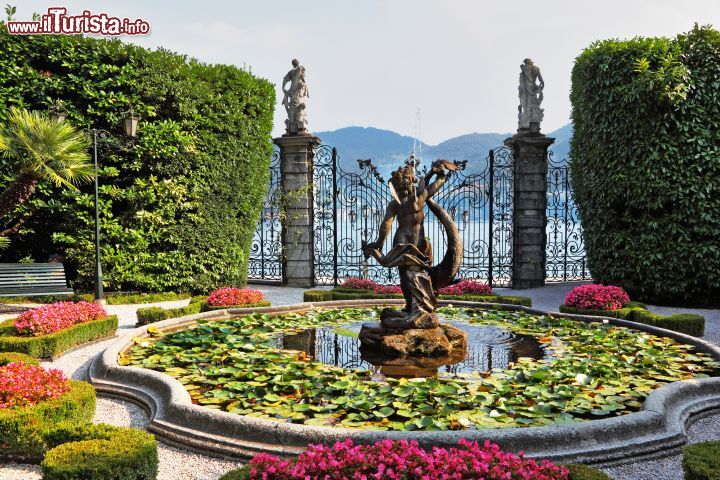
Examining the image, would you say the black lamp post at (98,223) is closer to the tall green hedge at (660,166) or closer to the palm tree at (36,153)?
the palm tree at (36,153)

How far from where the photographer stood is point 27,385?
5367 millimetres

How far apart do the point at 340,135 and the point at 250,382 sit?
79.3 metres

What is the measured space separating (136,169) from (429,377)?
32.0 feet

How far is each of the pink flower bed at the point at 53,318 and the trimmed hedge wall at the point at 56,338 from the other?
16cm

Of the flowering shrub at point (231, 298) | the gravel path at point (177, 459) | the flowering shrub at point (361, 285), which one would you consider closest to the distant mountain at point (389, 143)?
the flowering shrub at point (361, 285)

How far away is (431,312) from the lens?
7.52 m

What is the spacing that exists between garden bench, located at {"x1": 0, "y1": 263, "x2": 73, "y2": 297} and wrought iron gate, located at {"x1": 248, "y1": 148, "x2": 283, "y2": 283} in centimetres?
554

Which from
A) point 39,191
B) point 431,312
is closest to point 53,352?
point 431,312

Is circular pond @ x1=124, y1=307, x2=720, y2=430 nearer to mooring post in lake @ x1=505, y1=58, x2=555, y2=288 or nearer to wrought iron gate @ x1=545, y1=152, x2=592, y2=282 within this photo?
mooring post in lake @ x1=505, y1=58, x2=555, y2=288

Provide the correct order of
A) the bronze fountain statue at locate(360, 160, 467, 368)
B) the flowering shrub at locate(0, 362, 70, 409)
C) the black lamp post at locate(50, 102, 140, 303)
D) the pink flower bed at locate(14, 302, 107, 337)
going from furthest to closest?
1. the black lamp post at locate(50, 102, 140, 303)
2. the pink flower bed at locate(14, 302, 107, 337)
3. the bronze fountain statue at locate(360, 160, 467, 368)
4. the flowering shrub at locate(0, 362, 70, 409)

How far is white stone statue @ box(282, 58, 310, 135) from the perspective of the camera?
648 inches

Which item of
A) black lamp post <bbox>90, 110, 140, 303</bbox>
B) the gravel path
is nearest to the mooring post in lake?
black lamp post <bbox>90, 110, 140, 303</bbox>

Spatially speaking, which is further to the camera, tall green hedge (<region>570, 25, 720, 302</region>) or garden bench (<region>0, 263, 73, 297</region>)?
tall green hedge (<region>570, 25, 720, 302</region>)

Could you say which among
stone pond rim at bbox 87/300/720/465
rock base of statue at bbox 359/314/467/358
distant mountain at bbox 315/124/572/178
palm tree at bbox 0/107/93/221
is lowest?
stone pond rim at bbox 87/300/720/465
